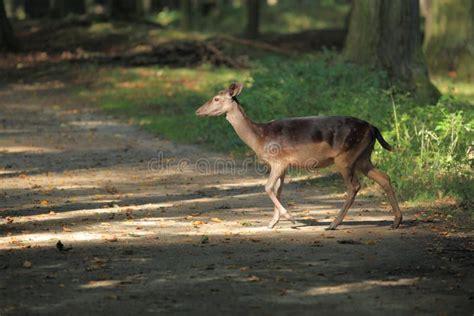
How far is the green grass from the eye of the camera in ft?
45.4

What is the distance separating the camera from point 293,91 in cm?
1945

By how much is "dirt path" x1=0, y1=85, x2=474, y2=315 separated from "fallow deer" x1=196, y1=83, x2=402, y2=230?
1.36 ft

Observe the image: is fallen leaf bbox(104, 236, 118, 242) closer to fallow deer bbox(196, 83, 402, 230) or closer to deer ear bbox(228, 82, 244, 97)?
fallow deer bbox(196, 83, 402, 230)

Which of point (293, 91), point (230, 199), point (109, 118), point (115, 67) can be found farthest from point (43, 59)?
point (230, 199)

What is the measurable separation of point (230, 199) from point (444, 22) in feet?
53.9

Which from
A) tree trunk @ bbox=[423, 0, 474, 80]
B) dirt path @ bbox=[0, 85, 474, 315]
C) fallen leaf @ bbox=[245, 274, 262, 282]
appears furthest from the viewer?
tree trunk @ bbox=[423, 0, 474, 80]

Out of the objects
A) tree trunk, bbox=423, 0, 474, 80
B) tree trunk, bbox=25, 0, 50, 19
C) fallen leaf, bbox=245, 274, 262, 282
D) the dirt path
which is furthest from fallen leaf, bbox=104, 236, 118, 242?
tree trunk, bbox=25, 0, 50, 19

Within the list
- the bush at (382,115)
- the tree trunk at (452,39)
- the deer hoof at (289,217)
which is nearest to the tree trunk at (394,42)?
the bush at (382,115)

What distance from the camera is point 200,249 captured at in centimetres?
1027

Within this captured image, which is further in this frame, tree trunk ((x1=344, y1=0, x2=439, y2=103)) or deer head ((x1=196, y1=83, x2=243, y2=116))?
tree trunk ((x1=344, y1=0, x2=439, y2=103))

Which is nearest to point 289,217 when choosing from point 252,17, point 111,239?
point 111,239

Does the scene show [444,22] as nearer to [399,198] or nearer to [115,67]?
[115,67]

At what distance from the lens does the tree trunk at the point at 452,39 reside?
28.1 meters

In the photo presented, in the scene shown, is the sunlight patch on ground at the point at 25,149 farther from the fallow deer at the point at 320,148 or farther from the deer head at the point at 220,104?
the fallow deer at the point at 320,148
